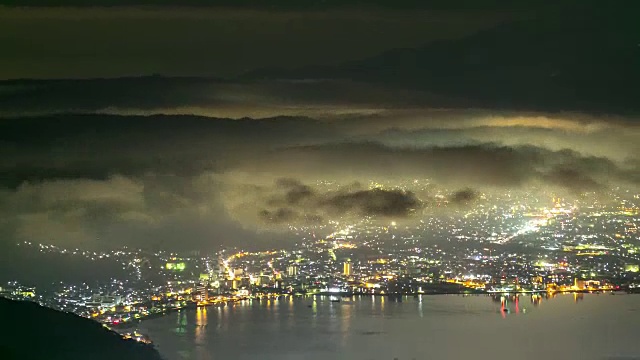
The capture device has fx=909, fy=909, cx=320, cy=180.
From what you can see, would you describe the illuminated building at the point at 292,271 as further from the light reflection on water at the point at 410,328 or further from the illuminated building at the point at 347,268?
the illuminated building at the point at 347,268

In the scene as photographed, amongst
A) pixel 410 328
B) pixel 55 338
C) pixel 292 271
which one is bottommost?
pixel 410 328

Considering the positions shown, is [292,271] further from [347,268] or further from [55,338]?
[55,338]

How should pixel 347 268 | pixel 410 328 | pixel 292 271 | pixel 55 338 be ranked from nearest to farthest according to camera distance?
pixel 55 338 < pixel 410 328 < pixel 347 268 < pixel 292 271

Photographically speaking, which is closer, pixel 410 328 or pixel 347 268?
Result: pixel 410 328

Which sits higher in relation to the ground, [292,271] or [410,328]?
[292,271]

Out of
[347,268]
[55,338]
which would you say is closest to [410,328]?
[347,268]
